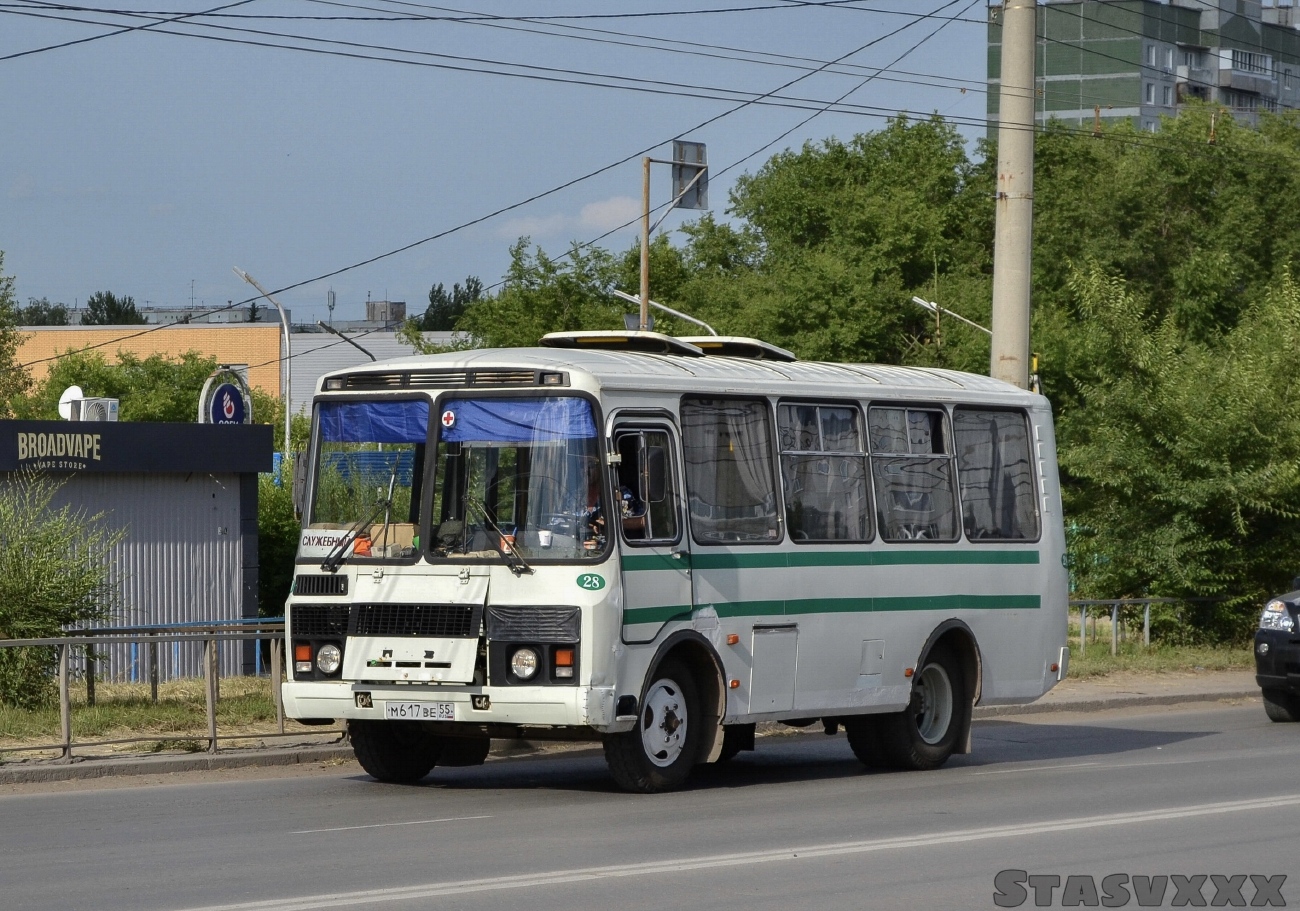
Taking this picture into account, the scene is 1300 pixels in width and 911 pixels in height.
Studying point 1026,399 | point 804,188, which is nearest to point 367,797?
point 1026,399

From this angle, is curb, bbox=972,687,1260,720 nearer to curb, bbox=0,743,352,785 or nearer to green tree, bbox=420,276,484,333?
curb, bbox=0,743,352,785

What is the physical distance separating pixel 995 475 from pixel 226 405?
17.1 m

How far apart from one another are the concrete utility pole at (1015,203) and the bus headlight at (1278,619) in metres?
3.55

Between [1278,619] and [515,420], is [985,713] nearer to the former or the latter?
[1278,619]

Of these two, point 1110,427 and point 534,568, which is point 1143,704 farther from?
point 534,568

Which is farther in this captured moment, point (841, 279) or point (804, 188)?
point (804, 188)

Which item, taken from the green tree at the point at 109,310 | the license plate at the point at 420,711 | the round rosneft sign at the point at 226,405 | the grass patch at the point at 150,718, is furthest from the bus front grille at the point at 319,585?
the green tree at the point at 109,310

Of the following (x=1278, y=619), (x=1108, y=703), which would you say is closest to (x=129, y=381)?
(x=1108, y=703)

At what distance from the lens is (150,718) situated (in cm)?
1579

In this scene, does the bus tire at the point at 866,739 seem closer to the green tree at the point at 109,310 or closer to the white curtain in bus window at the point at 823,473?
the white curtain in bus window at the point at 823,473

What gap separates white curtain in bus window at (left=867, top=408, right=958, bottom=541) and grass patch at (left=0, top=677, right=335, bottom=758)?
5429mm

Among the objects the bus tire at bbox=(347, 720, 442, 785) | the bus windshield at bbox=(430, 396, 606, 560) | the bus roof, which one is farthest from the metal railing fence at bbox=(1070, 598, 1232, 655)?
the bus windshield at bbox=(430, 396, 606, 560)

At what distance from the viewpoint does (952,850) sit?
32.6ft

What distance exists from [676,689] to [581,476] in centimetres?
166
